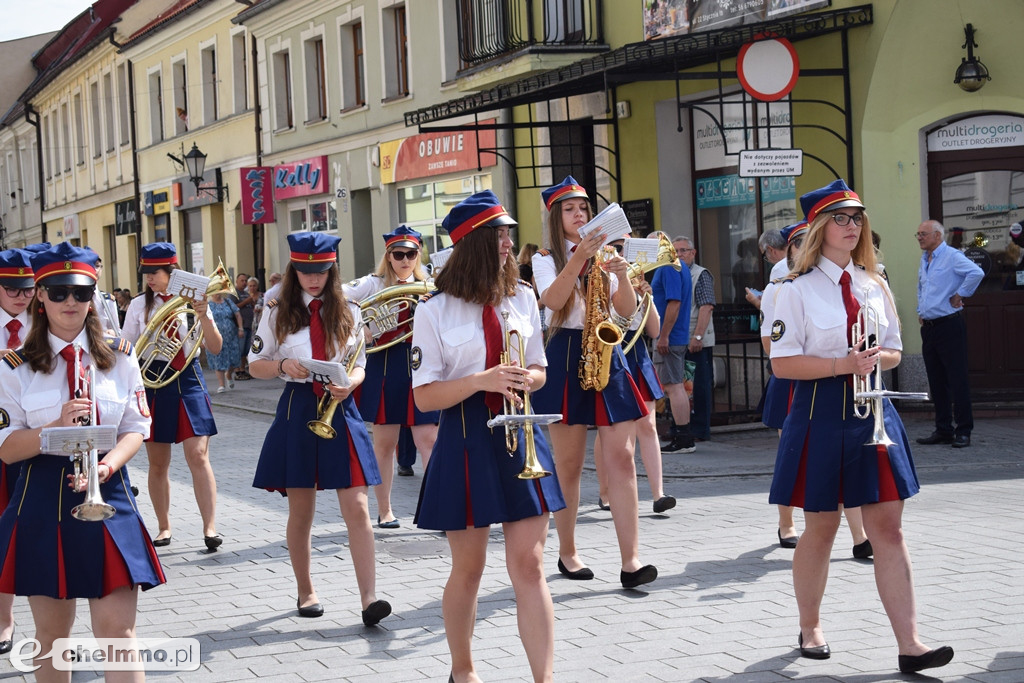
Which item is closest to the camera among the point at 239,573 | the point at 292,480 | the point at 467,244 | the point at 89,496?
the point at 89,496

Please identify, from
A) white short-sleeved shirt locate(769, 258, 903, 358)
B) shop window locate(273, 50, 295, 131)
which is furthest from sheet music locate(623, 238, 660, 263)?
shop window locate(273, 50, 295, 131)

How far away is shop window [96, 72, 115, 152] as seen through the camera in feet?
136

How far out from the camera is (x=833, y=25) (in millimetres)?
13719

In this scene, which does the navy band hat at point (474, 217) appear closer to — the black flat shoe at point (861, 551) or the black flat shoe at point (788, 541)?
the black flat shoe at point (861, 551)

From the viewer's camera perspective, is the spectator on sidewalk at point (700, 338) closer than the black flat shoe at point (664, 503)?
No

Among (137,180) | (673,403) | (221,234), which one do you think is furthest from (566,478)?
(137,180)

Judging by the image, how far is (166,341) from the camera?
8.53m

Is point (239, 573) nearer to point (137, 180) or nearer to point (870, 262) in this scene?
point (870, 262)

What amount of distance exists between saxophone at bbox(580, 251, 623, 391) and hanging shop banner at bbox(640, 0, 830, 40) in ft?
25.7

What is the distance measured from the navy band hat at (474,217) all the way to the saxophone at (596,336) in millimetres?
1815

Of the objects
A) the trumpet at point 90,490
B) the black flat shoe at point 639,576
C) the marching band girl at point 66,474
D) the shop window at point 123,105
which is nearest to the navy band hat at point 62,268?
the marching band girl at point 66,474

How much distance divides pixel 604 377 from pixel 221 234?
2675 centimetres

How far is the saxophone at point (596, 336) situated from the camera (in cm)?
697

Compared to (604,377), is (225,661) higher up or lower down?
lower down
